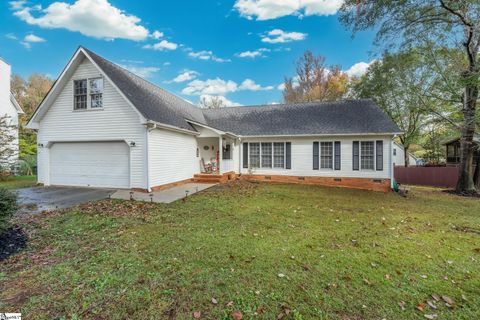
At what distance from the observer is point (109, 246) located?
173 inches

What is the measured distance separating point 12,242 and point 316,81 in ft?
94.3

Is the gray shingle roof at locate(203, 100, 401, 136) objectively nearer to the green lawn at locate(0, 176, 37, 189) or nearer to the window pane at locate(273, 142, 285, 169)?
the window pane at locate(273, 142, 285, 169)

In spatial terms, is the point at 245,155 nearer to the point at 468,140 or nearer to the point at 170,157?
the point at 170,157

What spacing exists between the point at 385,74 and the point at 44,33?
2373cm

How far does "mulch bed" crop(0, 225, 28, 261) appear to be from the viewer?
4059 millimetres

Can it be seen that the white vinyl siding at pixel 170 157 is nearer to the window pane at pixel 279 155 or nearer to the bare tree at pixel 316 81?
the window pane at pixel 279 155

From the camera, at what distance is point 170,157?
1099 cm

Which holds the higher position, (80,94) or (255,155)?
(80,94)

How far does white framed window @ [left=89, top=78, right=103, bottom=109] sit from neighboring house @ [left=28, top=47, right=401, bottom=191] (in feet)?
0.15

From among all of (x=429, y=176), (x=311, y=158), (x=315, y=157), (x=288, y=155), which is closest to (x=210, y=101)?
(x=288, y=155)

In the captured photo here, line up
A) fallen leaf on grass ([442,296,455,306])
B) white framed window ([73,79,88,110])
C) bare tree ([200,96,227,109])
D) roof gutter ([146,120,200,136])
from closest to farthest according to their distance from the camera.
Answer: fallen leaf on grass ([442,296,455,306]) → roof gutter ([146,120,200,136]) → white framed window ([73,79,88,110]) → bare tree ([200,96,227,109])

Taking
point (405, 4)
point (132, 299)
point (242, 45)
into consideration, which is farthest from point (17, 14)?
point (405, 4)

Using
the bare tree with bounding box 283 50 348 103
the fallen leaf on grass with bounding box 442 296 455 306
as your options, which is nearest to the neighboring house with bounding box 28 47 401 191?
the fallen leaf on grass with bounding box 442 296 455 306

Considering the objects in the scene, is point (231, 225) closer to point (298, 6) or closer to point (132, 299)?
point (132, 299)
